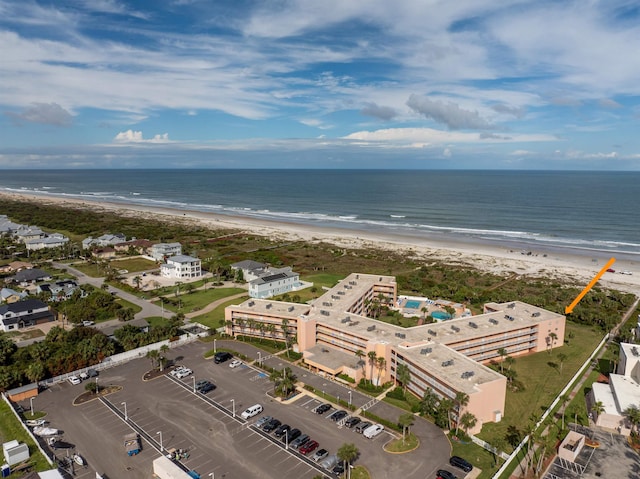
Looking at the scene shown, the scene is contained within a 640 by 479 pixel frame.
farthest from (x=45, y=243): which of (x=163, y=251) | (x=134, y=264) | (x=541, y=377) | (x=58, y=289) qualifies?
(x=541, y=377)

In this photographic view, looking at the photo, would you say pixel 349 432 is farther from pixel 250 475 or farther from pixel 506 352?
pixel 506 352

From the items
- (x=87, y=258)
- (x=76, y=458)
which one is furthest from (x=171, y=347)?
(x=87, y=258)

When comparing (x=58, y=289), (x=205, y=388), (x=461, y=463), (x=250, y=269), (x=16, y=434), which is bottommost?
(x=16, y=434)

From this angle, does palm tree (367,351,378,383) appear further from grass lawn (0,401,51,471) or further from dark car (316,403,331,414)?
grass lawn (0,401,51,471)

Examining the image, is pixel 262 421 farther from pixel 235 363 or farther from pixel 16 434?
pixel 16 434

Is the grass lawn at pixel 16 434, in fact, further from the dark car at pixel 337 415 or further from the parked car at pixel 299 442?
the dark car at pixel 337 415

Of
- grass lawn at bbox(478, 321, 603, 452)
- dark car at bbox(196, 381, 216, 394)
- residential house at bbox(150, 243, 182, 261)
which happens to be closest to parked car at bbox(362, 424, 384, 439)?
grass lawn at bbox(478, 321, 603, 452)
